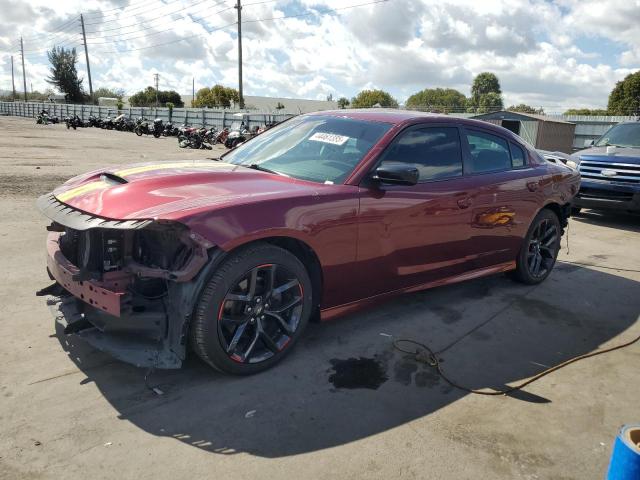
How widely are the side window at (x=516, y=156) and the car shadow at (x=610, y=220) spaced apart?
4659 mm

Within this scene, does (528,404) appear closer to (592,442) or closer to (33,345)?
(592,442)

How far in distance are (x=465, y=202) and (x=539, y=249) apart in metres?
1.67

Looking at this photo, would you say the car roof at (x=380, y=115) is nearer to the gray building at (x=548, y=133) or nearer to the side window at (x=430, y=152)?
the side window at (x=430, y=152)

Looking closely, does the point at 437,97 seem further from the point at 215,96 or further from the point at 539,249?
the point at 539,249

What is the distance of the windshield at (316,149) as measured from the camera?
3.61m

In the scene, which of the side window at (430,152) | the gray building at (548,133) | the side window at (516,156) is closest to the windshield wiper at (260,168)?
the side window at (430,152)

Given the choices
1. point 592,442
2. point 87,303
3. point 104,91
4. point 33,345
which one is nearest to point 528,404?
point 592,442

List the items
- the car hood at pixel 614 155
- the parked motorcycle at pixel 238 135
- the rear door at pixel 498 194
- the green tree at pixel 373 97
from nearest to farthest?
1. the rear door at pixel 498 194
2. the car hood at pixel 614 155
3. the parked motorcycle at pixel 238 135
4. the green tree at pixel 373 97

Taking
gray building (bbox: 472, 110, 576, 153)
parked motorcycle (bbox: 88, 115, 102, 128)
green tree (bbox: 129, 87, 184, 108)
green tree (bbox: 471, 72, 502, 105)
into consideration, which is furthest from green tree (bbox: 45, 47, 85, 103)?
green tree (bbox: 471, 72, 502, 105)

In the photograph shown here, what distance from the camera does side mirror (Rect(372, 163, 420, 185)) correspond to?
11.0 feet

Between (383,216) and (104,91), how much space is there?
123 metres

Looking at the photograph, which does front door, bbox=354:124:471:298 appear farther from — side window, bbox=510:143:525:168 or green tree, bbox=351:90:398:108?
green tree, bbox=351:90:398:108

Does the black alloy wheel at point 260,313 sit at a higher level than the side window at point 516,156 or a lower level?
lower

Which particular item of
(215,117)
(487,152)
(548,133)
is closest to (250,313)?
(487,152)
